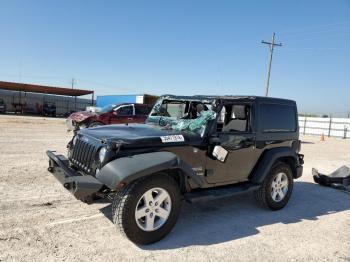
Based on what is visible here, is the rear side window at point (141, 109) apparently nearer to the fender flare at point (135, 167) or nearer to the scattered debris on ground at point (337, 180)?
the scattered debris on ground at point (337, 180)

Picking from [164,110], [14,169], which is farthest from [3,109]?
[164,110]

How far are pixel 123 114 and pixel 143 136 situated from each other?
39.6 feet

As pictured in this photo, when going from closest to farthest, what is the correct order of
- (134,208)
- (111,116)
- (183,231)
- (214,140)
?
(134,208) → (183,231) → (214,140) → (111,116)

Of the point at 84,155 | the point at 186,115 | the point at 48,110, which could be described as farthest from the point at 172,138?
the point at 48,110

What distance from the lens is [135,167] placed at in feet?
13.4

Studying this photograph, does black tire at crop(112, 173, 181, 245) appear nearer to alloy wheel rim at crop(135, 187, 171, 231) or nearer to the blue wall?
alloy wheel rim at crop(135, 187, 171, 231)

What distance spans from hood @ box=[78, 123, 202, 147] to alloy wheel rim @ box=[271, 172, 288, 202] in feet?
6.57

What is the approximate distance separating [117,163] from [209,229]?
5.85 feet

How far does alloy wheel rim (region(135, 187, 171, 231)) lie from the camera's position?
426cm

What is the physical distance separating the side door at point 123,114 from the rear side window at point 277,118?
34.9 ft

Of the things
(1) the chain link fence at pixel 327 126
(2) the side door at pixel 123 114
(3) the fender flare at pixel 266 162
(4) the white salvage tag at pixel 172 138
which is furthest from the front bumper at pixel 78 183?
(1) the chain link fence at pixel 327 126

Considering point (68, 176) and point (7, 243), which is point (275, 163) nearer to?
point (68, 176)

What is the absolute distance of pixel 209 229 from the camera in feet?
16.3

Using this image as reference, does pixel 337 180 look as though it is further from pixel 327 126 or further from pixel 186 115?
pixel 327 126
